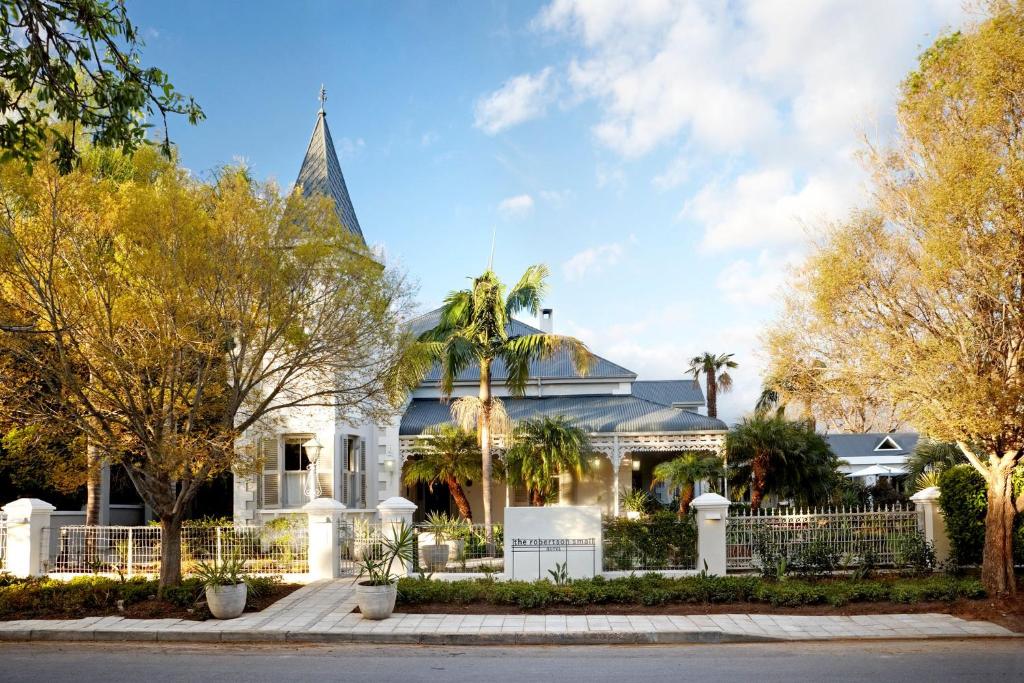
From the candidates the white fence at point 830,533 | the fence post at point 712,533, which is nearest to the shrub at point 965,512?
the white fence at point 830,533

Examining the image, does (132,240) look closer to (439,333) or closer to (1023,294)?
(439,333)

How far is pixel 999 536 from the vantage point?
13219 millimetres

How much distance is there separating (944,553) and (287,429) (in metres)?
14.5

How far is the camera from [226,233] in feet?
43.4

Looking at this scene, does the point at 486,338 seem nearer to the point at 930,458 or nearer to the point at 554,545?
the point at 554,545

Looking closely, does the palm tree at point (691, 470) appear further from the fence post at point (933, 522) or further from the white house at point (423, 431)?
the fence post at point (933, 522)

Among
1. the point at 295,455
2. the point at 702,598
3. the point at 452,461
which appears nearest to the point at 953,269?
the point at 702,598

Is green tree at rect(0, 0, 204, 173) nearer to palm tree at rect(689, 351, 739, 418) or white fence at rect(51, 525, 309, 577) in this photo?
white fence at rect(51, 525, 309, 577)

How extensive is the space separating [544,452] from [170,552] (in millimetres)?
10316

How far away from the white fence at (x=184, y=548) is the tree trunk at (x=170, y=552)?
5.79ft

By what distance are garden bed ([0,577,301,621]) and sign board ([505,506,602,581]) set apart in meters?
4.03

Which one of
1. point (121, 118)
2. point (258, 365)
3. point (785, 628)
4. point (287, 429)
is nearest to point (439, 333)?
point (287, 429)

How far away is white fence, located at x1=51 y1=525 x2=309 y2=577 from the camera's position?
16.4 m

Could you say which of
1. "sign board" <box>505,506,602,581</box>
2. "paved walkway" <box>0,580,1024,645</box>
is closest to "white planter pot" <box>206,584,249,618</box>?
"paved walkway" <box>0,580,1024,645</box>
